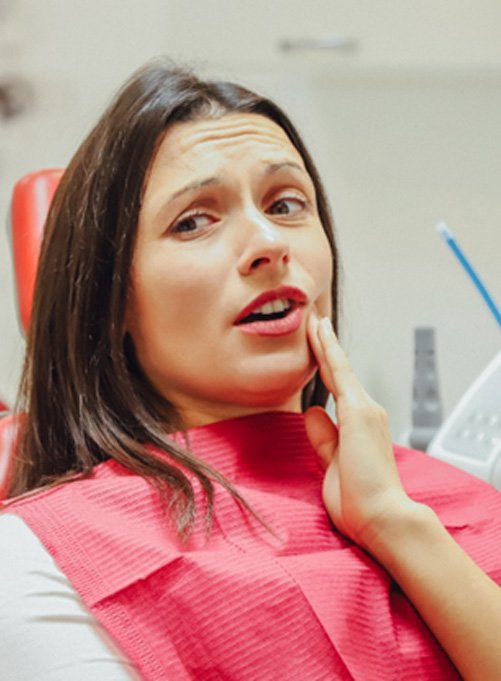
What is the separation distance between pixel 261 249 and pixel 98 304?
0.73ft

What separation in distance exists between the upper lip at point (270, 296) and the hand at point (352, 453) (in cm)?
4

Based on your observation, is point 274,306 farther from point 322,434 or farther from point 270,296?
point 322,434

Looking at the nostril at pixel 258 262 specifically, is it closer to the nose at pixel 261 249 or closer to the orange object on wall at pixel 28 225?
the nose at pixel 261 249

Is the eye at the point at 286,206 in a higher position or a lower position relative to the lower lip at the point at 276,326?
higher

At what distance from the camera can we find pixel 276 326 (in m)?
1.00

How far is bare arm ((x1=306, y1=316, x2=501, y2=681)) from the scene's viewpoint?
2.75ft

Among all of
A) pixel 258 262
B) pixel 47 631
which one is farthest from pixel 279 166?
pixel 47 631

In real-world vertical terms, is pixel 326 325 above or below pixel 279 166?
below

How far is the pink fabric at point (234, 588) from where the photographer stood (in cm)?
78

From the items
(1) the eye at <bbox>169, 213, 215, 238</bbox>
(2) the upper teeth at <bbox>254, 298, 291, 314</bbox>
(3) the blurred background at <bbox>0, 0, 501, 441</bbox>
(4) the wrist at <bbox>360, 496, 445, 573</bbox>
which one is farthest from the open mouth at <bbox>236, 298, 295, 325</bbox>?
(3) the blurred background at <bbox>0, 0, 501, 441</bbox>

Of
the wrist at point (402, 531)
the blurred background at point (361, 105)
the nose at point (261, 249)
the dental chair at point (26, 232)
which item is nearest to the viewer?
A: the wrist at point (402, 531)

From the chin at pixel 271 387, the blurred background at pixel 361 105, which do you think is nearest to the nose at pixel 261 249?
the chin at pixel 271 387

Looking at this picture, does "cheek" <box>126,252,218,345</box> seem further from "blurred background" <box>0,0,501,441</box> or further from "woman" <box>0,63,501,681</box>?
"blurred background" <box>0,0,501,441</box>

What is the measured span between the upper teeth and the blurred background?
1524 millimetres
